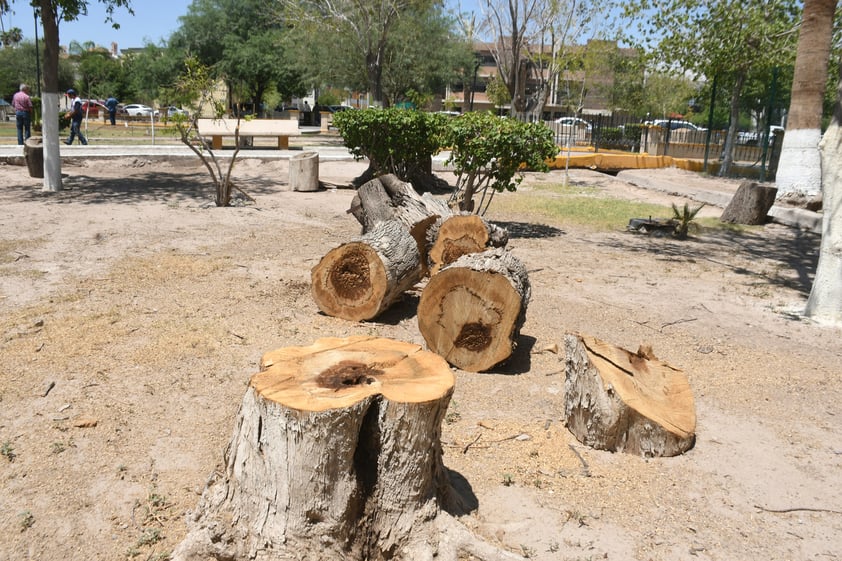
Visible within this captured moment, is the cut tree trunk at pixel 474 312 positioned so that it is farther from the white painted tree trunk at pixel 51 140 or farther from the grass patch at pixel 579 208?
the white painted tree trunk at pixel 51 140

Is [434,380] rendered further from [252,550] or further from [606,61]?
[606,61]

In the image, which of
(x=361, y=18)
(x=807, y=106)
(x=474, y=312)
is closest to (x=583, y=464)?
(x=474, y=312)

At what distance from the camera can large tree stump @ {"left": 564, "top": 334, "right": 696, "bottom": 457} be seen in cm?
394

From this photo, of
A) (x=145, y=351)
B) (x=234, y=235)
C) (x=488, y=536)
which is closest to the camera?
(x=488, y=536)

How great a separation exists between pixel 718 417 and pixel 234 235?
6.61 m

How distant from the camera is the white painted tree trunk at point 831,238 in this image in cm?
618

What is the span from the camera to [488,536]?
10.5 feet

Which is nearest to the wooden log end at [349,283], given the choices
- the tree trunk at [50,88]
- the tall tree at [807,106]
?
the tall tree at [807,106]

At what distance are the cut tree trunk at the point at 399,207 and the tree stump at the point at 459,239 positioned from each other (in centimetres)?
16

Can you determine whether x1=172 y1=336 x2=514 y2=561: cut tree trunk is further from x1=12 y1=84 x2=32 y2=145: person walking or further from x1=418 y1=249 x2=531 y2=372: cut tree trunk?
x1=12 y1=84 x2=32 y2=145: person walking

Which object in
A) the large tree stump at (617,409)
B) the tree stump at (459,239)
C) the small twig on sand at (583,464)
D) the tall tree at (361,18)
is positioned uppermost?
the tall tree at (361,18)

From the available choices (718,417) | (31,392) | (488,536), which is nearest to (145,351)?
(31,392)

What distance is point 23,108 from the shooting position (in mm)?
18219

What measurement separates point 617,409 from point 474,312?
140 cm
